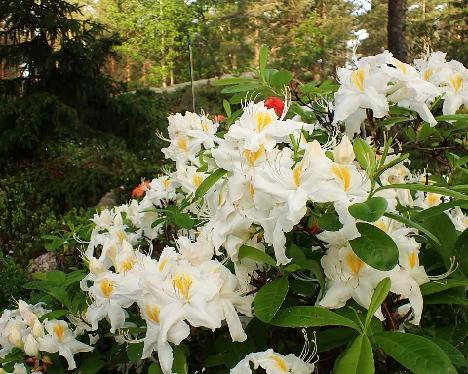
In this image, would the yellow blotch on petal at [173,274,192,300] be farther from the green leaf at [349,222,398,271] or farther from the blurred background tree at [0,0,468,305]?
the blurred background tree at [0,0,468,305]

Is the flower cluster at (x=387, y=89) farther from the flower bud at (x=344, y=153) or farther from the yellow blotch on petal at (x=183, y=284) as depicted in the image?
the yellow blotch on petal at (x=183, y=284)

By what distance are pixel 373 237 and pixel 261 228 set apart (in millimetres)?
191

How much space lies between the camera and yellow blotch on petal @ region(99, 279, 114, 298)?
105 centimetres

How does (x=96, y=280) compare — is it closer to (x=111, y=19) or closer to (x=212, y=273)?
(x=212, y=273)

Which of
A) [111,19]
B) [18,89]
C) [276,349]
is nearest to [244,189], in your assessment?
[276,349]

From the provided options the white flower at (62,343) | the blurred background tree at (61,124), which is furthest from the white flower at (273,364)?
the blurred background tree at (61,124)

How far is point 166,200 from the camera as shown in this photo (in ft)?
5.14

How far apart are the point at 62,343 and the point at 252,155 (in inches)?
24.4

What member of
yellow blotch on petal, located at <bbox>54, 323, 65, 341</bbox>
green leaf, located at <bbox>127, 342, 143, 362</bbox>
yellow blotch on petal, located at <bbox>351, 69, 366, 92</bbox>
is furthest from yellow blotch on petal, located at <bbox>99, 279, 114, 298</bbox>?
yellow blotch on petal, located at <bbox>351, 69, 366, 92</bbox>

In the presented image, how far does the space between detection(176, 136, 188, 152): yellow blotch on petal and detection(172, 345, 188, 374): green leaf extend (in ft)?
1.87

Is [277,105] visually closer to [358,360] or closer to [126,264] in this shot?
[126,264]

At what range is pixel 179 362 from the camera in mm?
896

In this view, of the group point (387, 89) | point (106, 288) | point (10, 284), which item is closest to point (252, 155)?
point (387, 89)

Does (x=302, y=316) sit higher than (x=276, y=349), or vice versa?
(x=302, y=316)
